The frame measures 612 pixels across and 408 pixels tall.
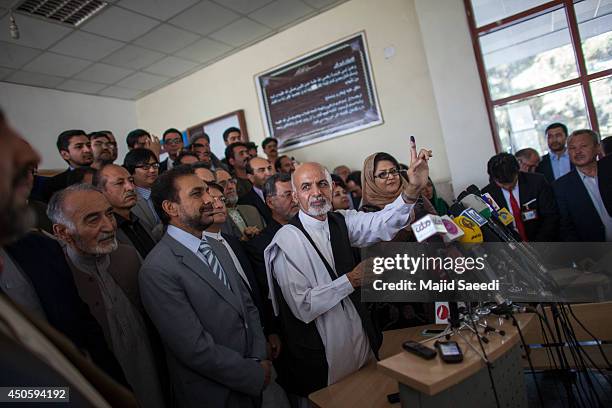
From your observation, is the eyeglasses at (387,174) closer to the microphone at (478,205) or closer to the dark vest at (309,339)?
the dark vest at (309,339)

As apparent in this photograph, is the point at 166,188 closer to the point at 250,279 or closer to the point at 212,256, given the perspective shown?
→ the point at 212,256

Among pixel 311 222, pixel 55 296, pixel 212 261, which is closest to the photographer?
pixel 55 296

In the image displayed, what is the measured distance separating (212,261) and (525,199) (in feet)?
7.71

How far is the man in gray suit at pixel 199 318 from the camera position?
4.20 ft

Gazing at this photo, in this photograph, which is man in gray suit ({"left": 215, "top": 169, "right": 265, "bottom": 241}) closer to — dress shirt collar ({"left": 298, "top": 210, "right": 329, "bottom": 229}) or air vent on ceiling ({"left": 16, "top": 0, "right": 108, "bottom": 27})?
dress shirt collar ({"left": 298, "top": 210, "right": 329, "bottom": 229})

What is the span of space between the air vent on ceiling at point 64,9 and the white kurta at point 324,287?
3438 mm

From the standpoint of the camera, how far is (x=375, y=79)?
4191 millimetres

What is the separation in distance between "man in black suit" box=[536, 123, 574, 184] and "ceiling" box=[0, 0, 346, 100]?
280 cm

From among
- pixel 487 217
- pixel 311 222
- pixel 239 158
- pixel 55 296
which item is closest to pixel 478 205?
pixel 487 217

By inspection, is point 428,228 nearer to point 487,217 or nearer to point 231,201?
point 487,217

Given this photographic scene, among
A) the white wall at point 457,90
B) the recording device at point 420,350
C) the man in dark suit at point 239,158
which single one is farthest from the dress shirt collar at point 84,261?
the white wall at point 457,90

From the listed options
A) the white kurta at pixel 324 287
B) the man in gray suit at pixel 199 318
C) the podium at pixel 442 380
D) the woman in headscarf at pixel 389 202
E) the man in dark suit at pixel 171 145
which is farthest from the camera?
the man in dark suit at pixel 171 145

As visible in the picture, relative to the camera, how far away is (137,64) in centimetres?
485

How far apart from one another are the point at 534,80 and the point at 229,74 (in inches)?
153
